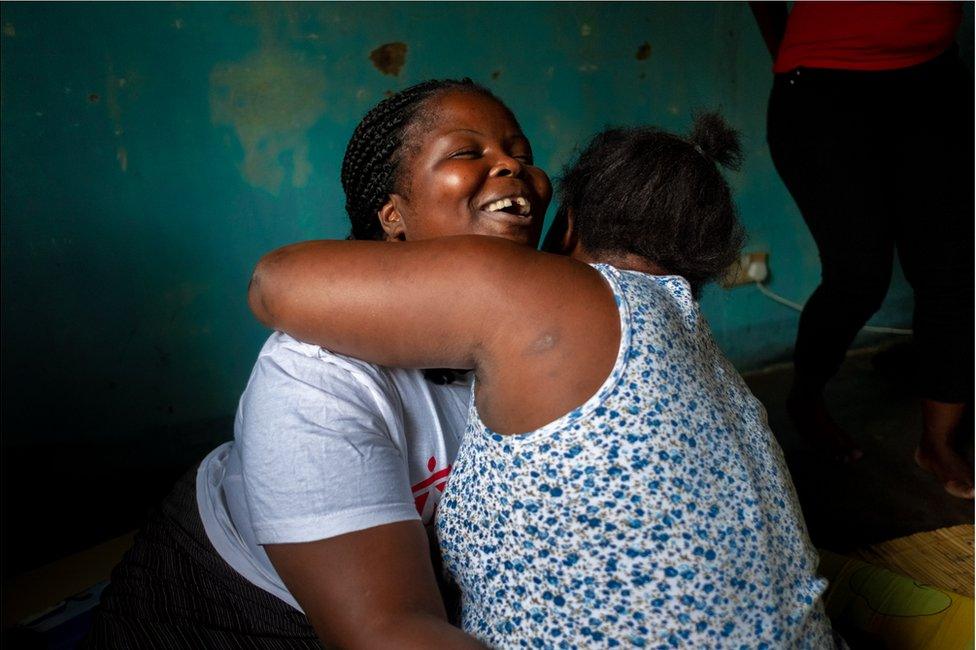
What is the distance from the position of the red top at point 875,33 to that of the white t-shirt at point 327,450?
5.04ft

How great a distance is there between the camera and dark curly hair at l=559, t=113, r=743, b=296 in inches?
35.9

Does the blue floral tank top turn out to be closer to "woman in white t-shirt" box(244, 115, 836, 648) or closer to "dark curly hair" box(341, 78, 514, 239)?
"woman in white t-shirt" box(244, 115, 836, 648)

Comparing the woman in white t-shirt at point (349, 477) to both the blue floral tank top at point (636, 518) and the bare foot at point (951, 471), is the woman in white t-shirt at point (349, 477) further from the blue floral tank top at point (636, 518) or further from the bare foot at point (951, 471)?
the bare foot at point (951, 471)

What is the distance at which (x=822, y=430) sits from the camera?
7.52 ft

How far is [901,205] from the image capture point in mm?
1906

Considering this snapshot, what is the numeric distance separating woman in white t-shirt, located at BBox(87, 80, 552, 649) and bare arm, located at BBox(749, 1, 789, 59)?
145cm

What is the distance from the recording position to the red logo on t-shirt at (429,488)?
964mm

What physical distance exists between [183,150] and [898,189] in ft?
6.24

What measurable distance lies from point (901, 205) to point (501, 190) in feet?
4.39

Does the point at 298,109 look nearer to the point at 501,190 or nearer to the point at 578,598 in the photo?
the point at 501,190

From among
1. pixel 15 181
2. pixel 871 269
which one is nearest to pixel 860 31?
pixel 871 269

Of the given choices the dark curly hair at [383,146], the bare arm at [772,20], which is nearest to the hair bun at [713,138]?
the dark curly hair at [383,146]

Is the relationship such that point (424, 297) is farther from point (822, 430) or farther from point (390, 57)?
point (822, 430)

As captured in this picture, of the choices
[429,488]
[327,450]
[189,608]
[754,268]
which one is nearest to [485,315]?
[327,450]
